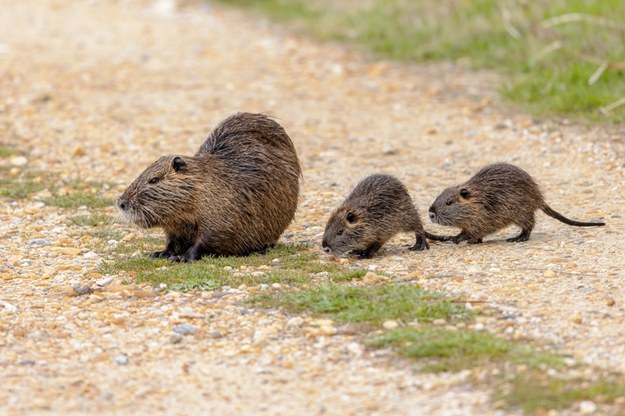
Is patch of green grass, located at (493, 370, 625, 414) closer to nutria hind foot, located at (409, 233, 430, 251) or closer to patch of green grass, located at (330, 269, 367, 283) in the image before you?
patch of green grass, located at (330, 269, 367, 283)

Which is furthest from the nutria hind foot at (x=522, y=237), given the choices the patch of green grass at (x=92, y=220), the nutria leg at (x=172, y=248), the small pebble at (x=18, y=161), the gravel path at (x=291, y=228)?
the small pebble at (x=18, y=161)

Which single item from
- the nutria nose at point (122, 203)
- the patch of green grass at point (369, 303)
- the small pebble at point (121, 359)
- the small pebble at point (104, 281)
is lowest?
the patch of green grass at point (369, 303)

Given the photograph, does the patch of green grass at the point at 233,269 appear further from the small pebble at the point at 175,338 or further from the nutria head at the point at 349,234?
the small pebble at the point at 175,338

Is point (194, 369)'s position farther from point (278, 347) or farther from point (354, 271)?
point (354, 271)

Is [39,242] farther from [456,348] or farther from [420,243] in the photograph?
[456,348]

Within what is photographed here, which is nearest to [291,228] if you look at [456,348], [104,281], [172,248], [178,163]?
[172,248]

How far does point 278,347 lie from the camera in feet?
19.2

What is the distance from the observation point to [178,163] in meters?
7.59

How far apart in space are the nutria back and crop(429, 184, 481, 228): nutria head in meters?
0.33

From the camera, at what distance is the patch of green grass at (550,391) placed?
4.87 meters

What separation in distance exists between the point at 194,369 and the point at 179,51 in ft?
35.6

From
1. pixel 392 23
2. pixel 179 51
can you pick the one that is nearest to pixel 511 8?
pixel 392 23

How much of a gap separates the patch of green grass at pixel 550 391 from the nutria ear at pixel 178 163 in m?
3.26

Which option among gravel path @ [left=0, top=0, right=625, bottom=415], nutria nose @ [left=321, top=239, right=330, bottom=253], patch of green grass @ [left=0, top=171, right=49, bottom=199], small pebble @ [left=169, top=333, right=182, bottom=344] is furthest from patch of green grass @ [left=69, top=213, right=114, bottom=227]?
small pebble @ [left=169, top=333, right=182, bottom=344]
